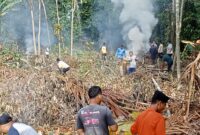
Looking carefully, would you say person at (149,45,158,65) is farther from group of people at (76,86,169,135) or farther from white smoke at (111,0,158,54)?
group of people at (76,86,169,135)

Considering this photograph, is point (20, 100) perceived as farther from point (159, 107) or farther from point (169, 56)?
point (169, 56)

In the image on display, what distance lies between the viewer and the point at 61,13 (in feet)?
97.4

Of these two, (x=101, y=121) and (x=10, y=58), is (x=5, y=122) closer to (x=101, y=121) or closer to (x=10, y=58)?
(x=101, y=121)

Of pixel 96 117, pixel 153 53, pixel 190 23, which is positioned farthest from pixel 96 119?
pixel 190 23

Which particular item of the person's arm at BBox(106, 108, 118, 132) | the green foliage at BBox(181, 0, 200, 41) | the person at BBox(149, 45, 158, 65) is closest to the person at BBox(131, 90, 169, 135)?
the person's arm at BBox(106, 108, 118, 132)

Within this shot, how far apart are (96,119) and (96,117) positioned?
1.1 inches

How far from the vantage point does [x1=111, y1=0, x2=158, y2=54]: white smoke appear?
29562mm

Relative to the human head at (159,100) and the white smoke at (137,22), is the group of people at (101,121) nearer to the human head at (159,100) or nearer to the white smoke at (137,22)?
the human head at (159,100)

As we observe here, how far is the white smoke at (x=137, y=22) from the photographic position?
1164 inches

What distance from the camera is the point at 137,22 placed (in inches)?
1216

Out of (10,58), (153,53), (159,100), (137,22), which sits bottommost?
(159,100)

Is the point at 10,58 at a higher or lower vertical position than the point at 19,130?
higher

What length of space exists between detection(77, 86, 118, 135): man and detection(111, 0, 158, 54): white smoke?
2331 centimetres

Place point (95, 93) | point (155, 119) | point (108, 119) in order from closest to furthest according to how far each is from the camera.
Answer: point (155, 119) < point (95, 93) < point (108, 119)
